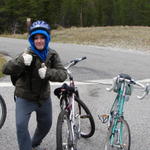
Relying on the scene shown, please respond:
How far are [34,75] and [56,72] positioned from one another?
9.5 inches

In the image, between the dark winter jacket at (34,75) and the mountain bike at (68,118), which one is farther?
the mountain bike at (68,118)

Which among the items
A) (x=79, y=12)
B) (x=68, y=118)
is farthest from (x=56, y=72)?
(x=79, y=12)

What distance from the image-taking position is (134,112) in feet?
22.6

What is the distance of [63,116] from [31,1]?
66.6 metres

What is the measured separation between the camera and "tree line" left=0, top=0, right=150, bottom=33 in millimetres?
67438

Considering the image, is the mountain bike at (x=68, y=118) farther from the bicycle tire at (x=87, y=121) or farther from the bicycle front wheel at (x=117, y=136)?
the bicycle front wheel at (x=117, y=136)

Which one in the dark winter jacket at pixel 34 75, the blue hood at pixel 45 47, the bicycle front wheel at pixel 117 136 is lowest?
the bicycle front wheel at pixel 117 136

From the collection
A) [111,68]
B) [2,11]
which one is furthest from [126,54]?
[2,11]

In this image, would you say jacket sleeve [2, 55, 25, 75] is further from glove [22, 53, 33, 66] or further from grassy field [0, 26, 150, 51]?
grassy field [0, 26, 150, 51]

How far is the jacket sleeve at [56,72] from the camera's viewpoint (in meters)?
4.13

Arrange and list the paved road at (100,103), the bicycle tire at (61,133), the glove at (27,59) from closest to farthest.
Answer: the glove at (27,59) < the bicycle tire at (61,133) < the paved road at (100,103)

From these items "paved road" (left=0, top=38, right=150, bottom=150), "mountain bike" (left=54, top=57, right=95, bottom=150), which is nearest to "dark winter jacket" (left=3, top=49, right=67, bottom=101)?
"mountain bike" (left=54, top=57, right=95, bottom=150)

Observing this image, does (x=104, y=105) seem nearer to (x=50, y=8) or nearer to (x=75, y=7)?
(x=50, y=8)

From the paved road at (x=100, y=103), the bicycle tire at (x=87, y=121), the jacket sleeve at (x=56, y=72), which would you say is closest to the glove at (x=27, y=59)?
the jacket sleeve at (x=56, y=72)
